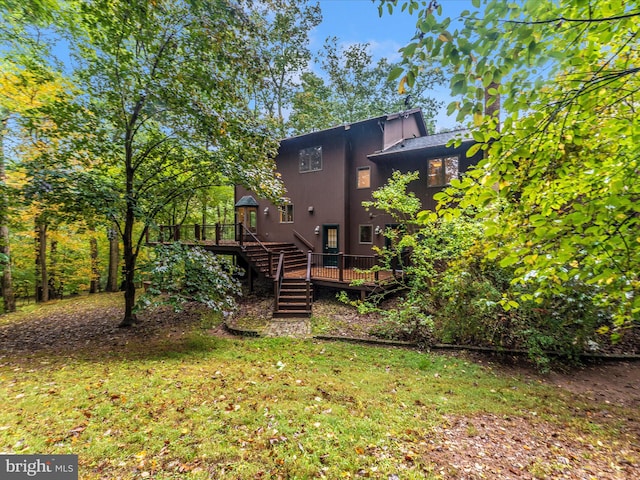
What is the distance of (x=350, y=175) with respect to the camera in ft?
41.3

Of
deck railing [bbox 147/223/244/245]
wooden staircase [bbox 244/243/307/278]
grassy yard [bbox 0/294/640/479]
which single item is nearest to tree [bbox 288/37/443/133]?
deck railing [bbox 147/223/244/245]

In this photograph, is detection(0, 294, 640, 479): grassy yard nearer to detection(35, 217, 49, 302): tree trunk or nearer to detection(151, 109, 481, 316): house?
detection(151, 109, 481, 316): house

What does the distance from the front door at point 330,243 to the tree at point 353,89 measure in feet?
32.5

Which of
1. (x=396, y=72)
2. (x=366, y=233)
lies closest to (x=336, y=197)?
(x=366, y=233)

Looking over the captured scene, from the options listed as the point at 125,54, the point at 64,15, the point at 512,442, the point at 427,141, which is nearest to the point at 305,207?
the point at 427,141

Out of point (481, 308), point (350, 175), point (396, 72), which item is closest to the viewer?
point (396, 72)

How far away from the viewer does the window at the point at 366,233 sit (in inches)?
478

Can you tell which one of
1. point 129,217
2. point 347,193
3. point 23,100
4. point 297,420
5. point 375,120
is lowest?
point 297,420

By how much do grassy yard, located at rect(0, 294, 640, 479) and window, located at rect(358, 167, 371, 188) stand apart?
28.2 feet

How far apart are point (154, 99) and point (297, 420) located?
7.04m

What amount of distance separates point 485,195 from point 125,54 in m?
7.73

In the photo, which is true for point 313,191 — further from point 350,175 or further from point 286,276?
point 286,276

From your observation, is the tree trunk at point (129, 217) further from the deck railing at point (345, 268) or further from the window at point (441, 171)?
the window at point (441, 171)

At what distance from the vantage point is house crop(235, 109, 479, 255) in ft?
36.6
